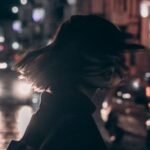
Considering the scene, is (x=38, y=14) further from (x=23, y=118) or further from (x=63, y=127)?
(x=63, y=127)

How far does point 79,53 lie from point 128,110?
12735 millimetres

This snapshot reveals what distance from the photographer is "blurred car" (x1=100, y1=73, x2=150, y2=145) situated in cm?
1466

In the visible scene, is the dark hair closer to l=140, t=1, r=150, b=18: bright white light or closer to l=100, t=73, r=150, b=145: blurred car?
l=100, t=73, r=150, b=145: blurred car

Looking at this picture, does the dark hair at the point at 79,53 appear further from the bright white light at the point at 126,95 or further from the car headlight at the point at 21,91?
the car headlight at the point at 21,91

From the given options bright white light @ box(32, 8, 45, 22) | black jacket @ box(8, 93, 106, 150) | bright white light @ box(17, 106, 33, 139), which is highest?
black jacket @ box(8, 93, 106, 150)

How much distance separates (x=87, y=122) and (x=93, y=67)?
0.22 meters

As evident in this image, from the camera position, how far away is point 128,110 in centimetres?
1545

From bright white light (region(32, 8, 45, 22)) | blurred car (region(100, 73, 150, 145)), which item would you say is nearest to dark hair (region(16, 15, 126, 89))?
blurred car (region(100, 73, 150, 145))

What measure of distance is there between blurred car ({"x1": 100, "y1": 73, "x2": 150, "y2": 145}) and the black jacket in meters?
11.5

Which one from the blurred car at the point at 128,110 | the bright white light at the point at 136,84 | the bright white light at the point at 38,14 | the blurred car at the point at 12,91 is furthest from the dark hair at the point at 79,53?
the bright white light at the point at 38,14

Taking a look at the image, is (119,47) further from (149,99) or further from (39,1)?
(39,1)

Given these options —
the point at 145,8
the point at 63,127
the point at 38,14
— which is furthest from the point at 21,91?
the point at 38,14

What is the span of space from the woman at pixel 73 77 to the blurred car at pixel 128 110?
11.4 meters

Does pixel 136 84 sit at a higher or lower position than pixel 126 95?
higher
